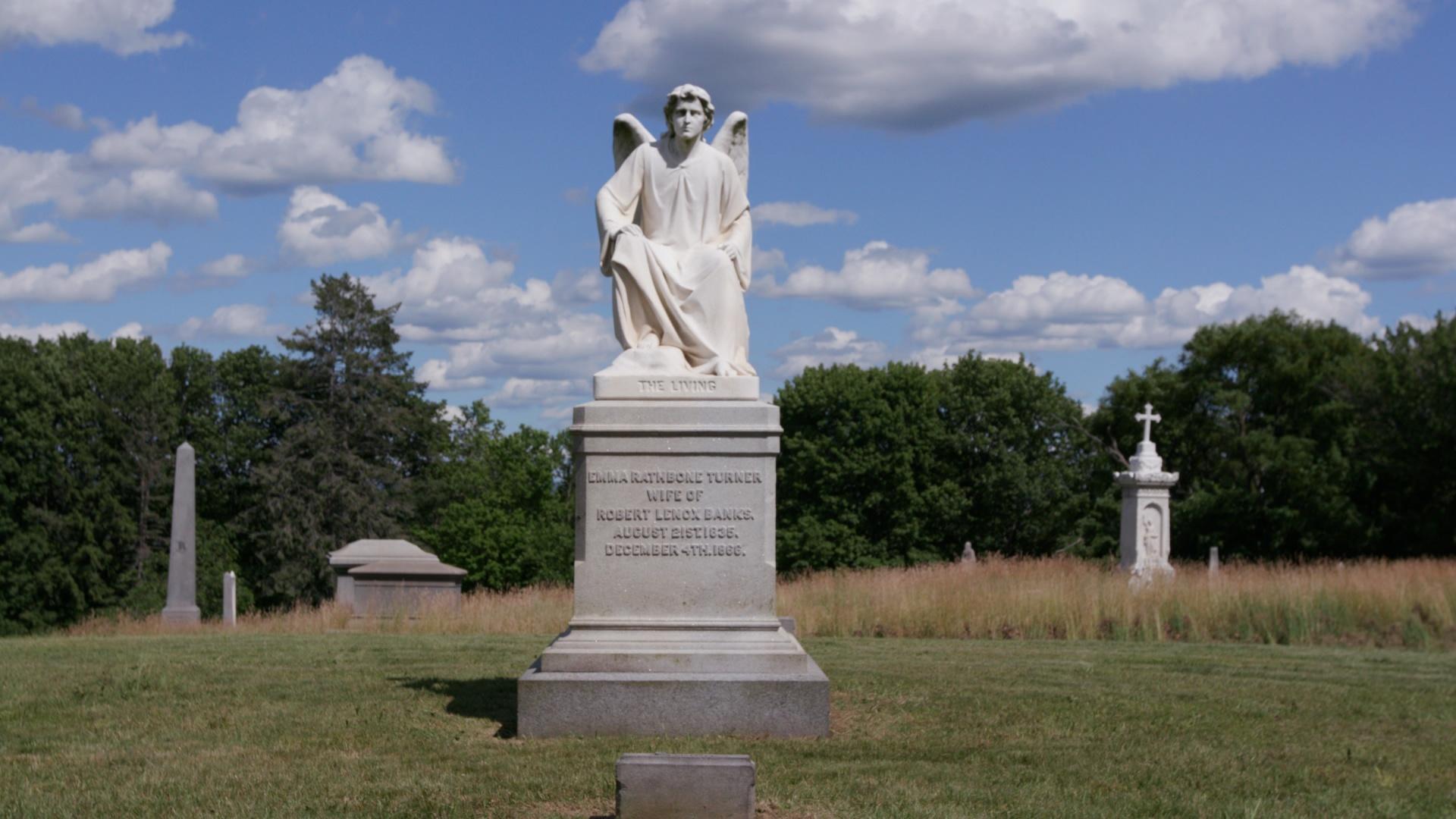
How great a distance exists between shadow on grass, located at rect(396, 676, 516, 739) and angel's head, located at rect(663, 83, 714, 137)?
396cm

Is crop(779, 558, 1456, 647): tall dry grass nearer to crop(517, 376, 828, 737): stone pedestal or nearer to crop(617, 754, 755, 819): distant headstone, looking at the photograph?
crop(517, 376, 828, 737): stone pedestal

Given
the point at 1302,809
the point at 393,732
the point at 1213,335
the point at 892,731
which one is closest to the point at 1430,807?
the point at 1302,809

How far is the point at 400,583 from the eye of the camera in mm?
20141

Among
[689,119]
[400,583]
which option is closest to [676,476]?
→ [689,119]

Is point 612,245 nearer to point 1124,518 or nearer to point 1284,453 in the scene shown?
point 1124,518

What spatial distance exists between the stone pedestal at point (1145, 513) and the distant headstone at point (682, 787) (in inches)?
878

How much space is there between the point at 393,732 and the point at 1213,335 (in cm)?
4682

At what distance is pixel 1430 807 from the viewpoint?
6941mm

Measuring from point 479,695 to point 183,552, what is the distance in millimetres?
14924

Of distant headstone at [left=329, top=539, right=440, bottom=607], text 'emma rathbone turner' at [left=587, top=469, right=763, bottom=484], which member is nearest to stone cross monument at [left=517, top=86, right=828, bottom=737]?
text 'emma rathbone turner' at [left=587, top=469, right=763, bottom=484]

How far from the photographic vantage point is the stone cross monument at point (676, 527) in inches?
320

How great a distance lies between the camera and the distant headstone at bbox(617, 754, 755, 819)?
5.27 meters

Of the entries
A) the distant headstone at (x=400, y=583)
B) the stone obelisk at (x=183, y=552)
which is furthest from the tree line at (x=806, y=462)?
the distant headstone at (x=400, y=583)

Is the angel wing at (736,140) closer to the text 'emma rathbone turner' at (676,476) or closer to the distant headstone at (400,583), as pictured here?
the text 'emma rathbone turner' at (676,476)
